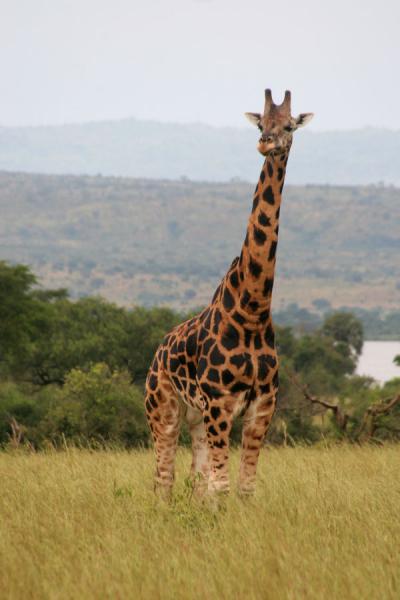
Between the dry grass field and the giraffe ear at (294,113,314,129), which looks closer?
the dry grass field

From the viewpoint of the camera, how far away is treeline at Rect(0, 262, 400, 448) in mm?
20453

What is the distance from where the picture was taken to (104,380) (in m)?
23.1

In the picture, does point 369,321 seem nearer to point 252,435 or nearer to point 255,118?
point 252,435

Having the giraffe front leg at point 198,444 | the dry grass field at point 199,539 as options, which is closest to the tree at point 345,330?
the dry grass field at point 199,539

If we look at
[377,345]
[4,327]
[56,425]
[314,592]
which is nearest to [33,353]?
[4,327]

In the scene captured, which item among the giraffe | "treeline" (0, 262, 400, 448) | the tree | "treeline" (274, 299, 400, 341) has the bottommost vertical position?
"treeline" (274, 299, 400, 341)

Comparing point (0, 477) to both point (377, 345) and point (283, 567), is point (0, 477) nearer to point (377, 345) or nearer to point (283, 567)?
point (283, 567)

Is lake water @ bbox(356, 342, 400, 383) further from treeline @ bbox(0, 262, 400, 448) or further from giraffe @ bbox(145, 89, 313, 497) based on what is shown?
giraffe @ bbox(145, 89, 313, 497)

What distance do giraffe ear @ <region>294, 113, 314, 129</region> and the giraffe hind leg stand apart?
2.58 metres

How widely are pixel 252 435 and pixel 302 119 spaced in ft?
8.30

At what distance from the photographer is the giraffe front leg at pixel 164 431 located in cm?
1048

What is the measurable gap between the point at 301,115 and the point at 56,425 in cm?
1303

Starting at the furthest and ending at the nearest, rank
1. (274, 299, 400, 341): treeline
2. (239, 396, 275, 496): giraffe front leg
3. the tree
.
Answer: (274, 299, 400, 341): treeline
the tree
(239, 396, 275, 496): giraffe front leg

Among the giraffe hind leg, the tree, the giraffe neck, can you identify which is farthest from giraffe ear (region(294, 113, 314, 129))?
the tree
